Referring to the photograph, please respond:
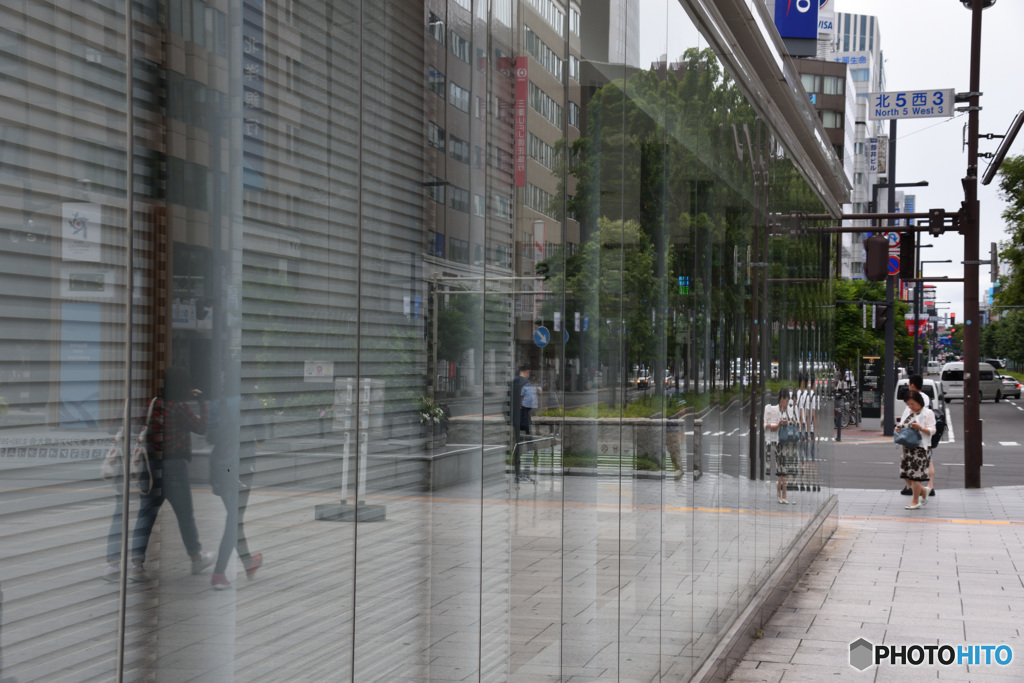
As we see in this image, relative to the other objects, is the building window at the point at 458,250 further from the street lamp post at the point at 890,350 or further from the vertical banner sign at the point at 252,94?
the street lamp post at the point at 890,350

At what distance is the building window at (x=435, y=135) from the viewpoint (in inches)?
105

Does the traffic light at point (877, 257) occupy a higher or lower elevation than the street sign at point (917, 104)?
lower

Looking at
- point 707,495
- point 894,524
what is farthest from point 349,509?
point 894,524

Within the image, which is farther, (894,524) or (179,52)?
(894,524)

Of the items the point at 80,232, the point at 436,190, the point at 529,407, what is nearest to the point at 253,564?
the point at 80,232

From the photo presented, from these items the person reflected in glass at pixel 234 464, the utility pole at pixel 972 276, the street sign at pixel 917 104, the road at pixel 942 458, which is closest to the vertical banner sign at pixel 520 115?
the person reflected in glass at pixel 234 464

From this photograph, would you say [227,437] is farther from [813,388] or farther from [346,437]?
[813,388]

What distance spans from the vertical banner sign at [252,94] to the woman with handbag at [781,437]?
748 cm

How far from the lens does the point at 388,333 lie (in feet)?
8.04

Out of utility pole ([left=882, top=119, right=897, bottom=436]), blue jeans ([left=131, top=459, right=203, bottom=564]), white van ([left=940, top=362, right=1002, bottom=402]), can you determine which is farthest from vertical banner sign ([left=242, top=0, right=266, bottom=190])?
white van ([left=940, top=362, right=1002, bottom=402])

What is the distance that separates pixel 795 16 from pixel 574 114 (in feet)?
44.0

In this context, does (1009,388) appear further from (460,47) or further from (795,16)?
(460,47)

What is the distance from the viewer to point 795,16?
15930 millimetres

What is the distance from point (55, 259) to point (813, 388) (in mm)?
12049
